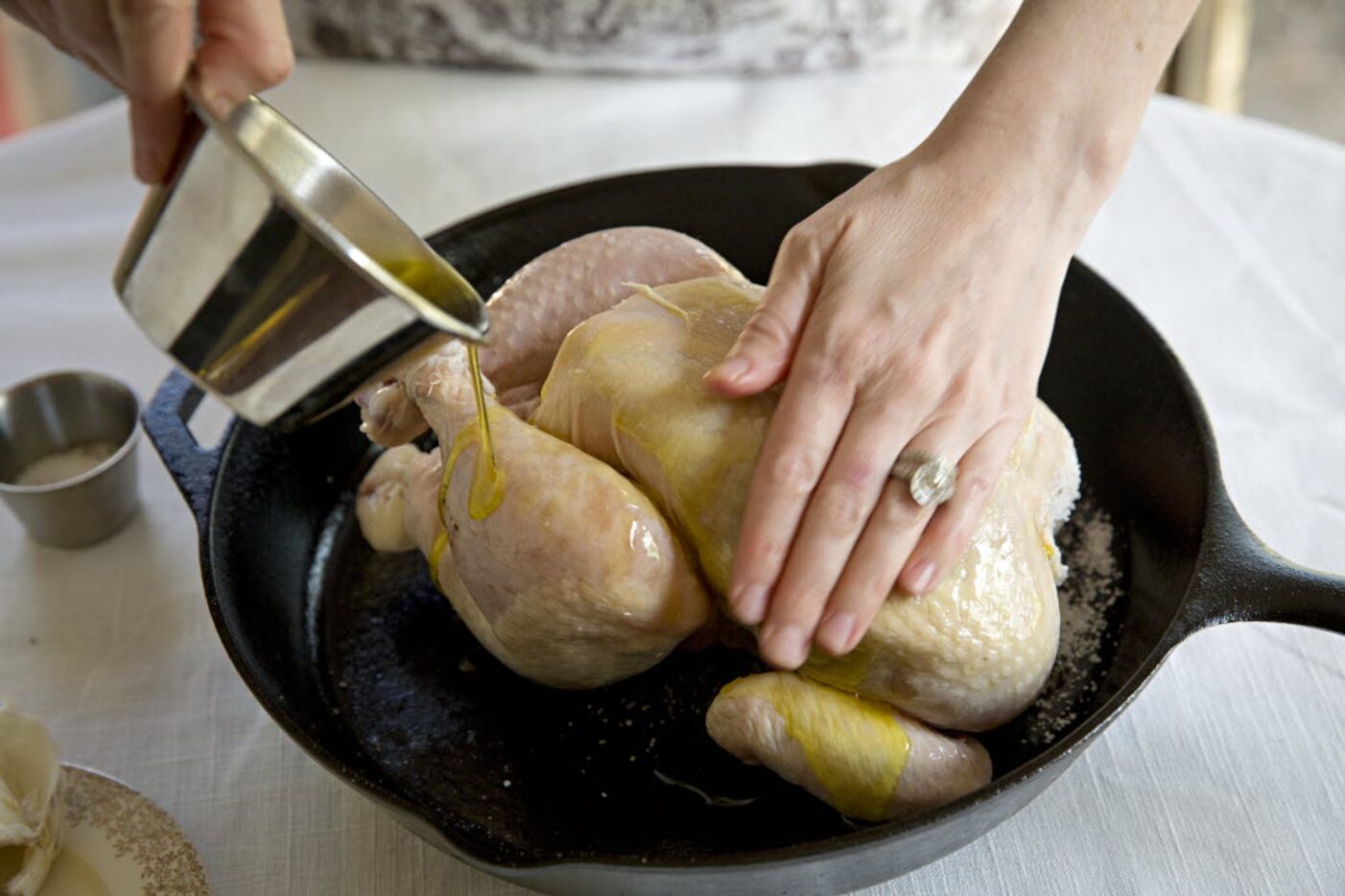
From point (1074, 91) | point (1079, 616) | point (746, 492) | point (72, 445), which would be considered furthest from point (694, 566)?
point (72, 445)

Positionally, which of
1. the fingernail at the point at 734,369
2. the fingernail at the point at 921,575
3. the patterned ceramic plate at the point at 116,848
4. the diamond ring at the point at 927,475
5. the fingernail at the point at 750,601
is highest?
the fingernail at the point at 734,369

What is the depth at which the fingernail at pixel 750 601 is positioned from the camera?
2.99ft

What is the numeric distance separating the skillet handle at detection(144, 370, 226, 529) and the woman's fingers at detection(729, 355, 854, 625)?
516 millimetres

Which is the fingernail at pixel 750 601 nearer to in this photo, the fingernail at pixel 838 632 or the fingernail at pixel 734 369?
the fingernail at pixel 838 632

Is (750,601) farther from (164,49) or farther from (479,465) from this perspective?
(164,49)

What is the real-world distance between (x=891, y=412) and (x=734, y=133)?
37.6 inches

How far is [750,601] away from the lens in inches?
35.9

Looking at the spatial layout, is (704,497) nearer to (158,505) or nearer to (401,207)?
(158,505)

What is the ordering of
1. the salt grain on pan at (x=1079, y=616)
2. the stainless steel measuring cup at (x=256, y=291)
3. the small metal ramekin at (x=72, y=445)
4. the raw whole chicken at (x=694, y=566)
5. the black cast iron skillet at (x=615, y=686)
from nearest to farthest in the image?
the stainless steel measuring cup at (x=256, y=291) → the black cast iron skillet at (x=615, y=686) → the raw whole chicken at (x=694, y=566) → the salt grain on pan at (x=1079, y=616) → the small metal ramekin at (x=72, y=445)

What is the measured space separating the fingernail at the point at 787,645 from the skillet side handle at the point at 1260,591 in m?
0.29

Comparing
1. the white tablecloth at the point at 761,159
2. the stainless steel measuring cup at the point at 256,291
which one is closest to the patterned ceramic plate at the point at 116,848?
the white tablecloth at the point at 761,159

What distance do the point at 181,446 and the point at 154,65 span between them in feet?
1.53

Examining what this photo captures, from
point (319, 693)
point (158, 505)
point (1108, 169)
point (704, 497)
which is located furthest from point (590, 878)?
point (158, 505)

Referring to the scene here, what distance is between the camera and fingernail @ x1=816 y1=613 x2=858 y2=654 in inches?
35.1
